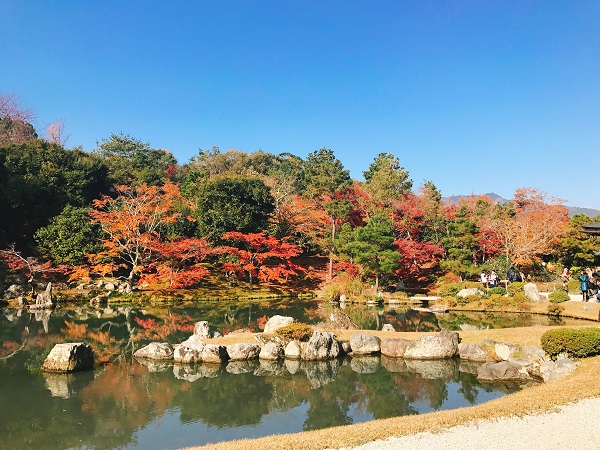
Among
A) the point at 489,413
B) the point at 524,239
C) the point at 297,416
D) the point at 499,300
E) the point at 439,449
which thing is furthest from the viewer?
the point at 524,239

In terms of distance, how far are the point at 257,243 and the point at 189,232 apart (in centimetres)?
579

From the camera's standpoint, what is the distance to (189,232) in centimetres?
3016

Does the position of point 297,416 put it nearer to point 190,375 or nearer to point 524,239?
point 190,375

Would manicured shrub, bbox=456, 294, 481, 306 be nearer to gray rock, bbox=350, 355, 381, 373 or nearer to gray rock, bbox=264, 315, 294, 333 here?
gray rock, bbox=350, 355, 381, 373

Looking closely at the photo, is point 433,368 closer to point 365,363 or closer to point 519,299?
point 365,363

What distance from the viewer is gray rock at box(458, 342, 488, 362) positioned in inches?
476

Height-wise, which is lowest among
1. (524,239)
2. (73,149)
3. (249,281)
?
(249,281)

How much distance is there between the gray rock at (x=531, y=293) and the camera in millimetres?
21016

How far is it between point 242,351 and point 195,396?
2.88 metres

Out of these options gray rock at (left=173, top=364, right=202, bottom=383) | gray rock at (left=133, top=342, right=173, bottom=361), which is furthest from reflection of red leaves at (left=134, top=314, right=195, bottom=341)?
gray rock at (left=173, top=364, right=202, bottom=383)

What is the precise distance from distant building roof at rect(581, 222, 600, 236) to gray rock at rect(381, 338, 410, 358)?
20.1 m

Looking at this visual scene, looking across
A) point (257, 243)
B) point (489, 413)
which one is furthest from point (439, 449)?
point (257, 243)

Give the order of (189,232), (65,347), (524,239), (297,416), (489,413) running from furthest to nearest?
(189,232), (524,239), (65,347), (297,416), (489,413)

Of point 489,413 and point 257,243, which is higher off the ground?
point 257,243
